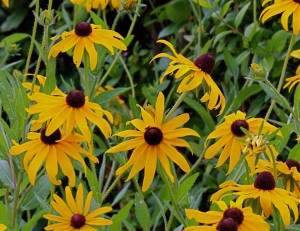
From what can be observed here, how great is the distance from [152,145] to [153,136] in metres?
0.02

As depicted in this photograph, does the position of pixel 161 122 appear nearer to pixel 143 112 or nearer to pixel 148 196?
pixel 143 112

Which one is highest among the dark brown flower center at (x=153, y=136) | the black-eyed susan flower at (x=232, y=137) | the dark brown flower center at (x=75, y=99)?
the dark brown flower center at (x=75, y=99)

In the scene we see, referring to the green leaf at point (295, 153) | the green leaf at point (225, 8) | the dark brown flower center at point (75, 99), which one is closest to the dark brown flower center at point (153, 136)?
the dark brown flower center at point (75, 99)

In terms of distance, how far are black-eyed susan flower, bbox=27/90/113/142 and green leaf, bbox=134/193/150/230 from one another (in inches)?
7.1

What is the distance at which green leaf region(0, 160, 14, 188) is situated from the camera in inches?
59.3

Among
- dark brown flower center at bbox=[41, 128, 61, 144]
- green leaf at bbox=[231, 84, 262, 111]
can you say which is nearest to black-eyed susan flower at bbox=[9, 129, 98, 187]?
dark brown flower center at bbox=[41, 128, 61, 144]

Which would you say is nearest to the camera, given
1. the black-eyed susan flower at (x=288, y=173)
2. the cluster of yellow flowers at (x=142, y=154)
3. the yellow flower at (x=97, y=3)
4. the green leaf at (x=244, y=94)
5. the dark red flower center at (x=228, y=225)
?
the dark red flower center at (x=228, y=225)

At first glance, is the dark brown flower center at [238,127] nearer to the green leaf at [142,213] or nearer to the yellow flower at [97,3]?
the green leaf at [142,213]

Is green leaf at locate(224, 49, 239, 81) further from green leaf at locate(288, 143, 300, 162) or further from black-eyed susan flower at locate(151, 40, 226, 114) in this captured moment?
black-eyed susan flower at locate(151, 40, 226, 114)

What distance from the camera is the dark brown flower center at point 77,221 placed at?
1315mm

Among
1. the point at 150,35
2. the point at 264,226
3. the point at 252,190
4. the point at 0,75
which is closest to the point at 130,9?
the point at 0,75

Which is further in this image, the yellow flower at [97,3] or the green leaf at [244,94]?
the yellow flower at [97,3]

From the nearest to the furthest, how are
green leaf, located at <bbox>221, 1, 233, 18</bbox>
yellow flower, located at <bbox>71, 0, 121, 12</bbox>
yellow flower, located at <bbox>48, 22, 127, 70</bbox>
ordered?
yellow flower, located at <bbox>48, 22, 127, 70</bbox> → yellow flower, located at <bbox>71, 0, 121, 12</bbox> → green leaf, located at <bbox>221, 1, 233, 18</bbox>

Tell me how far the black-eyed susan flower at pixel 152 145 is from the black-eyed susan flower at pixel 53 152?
58 millimetres
